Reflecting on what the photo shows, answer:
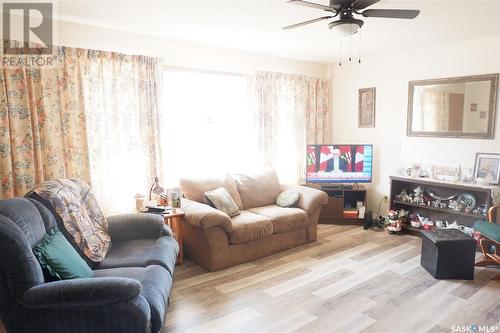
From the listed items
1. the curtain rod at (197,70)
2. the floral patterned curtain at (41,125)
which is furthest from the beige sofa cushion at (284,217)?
the floral patterned curtain at (41,125)

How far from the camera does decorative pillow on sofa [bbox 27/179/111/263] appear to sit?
230 cm

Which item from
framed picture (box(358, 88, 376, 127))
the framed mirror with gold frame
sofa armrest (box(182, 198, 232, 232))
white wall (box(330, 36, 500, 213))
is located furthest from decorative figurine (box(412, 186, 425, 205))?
sofa armrest (box(182, 198, 232, 232))

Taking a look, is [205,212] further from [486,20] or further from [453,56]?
[453,56]

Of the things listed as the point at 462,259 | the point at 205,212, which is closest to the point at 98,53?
the point at 205,212

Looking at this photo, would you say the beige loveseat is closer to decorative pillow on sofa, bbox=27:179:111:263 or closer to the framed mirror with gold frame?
decorative pillow on sofa, bbox=27:179:111:263

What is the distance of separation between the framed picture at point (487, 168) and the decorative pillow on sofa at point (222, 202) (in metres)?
2.76

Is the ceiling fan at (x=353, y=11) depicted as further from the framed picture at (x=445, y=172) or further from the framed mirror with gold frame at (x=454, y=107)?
the framed picture at (x=445, y=172)

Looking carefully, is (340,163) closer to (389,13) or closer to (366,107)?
(366,107)

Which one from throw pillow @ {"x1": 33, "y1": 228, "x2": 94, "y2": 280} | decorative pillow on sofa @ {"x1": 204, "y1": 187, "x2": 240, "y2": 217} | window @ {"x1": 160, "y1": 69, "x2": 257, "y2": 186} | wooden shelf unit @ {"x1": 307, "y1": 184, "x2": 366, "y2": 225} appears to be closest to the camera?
throw pillow @ {"x1": 33, "y1": 228, "x2": 94, "y2": 280}

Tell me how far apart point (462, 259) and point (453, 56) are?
2.43 meters

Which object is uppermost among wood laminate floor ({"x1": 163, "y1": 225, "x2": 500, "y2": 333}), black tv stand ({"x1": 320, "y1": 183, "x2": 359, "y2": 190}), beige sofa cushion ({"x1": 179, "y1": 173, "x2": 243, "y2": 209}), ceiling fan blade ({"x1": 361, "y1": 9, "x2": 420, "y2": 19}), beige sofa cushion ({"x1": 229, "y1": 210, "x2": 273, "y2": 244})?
ceiling fan blade ({"x1": 361, "y1": 9, "x2": 420, "y2": 19})

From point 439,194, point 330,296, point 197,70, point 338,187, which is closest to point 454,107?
point 439,194

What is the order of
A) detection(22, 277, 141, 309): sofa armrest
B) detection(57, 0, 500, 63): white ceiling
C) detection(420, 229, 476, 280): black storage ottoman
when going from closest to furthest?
detection(22, 277, 141, 309): sofa armrest < detection(57, 0, 500, 63): white ceiling < detection(420, 229, 476, 280): black storage ottoman

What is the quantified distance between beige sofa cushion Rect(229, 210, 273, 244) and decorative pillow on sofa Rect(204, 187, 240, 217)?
0.08 m
